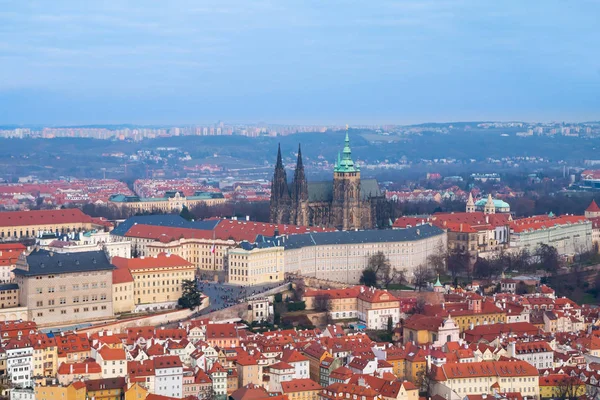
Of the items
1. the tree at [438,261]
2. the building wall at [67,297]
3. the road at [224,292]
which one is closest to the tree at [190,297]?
the road at [224,292]

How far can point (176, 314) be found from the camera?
224 feet

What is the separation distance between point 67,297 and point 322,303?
13857 millimetres

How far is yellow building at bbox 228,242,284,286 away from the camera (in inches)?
3054

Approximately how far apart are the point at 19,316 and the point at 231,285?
15968mm

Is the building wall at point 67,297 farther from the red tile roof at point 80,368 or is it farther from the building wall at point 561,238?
the building wall at point 561,238

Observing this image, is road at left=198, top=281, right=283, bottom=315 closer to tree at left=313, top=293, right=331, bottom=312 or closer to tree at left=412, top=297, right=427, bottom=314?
tree at left=313, top=293, right=331, bottom=312

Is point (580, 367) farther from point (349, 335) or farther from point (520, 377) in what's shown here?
point (349, 335)

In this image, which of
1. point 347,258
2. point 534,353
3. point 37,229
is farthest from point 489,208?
point 534,353

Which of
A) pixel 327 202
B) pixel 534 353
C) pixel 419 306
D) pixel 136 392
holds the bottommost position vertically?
pixel 136 392

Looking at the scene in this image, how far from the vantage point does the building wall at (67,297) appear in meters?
65.4

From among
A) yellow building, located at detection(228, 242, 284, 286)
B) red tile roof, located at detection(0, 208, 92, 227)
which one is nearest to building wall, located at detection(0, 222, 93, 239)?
red tile roof, located at detection(0, 208, 92, 227)

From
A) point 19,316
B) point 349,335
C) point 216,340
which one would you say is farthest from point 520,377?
point 19,316

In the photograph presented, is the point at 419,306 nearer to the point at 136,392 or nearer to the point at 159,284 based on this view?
the point at 159,284

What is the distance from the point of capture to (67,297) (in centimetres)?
6638
